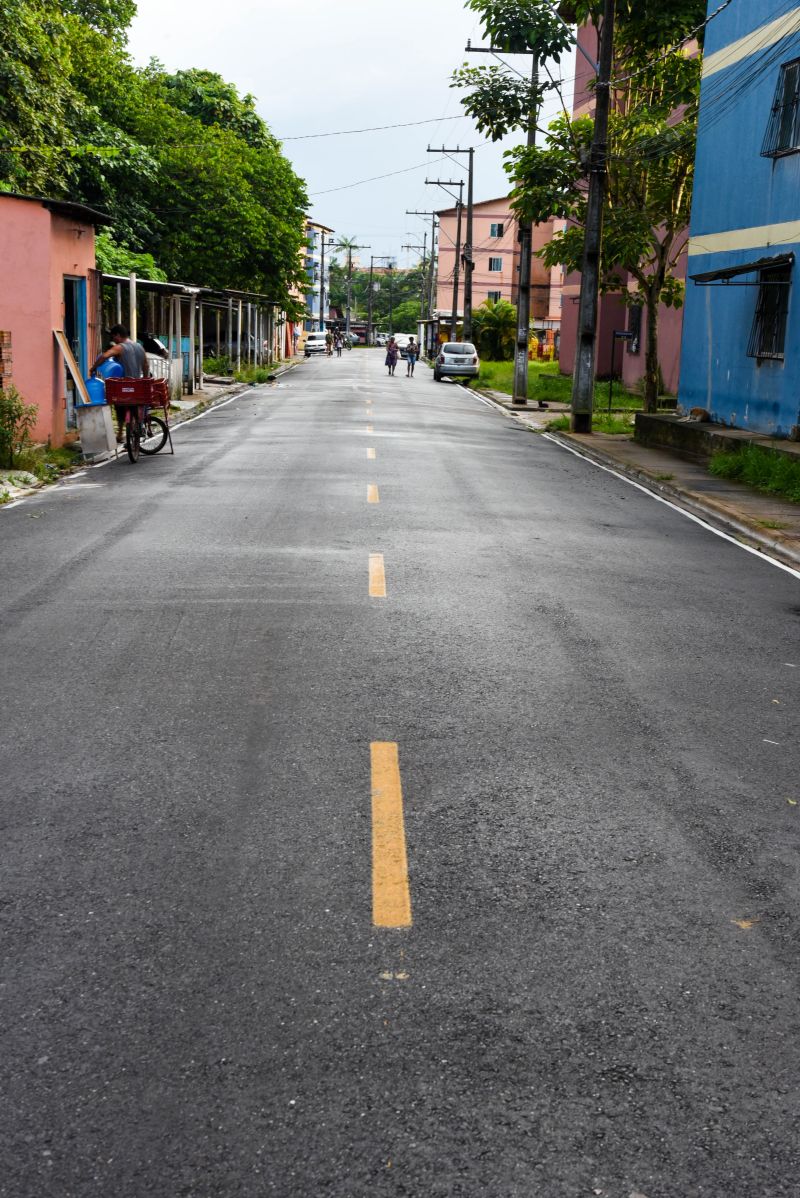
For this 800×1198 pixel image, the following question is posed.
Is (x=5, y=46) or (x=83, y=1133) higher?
(x=5, y=46)

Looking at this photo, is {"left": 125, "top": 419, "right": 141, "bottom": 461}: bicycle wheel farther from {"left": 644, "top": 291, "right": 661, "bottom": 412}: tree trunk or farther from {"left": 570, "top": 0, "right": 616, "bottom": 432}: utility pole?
{"left": 644, "top": 291, "right": 661, "bottom": 412}: tree trunk

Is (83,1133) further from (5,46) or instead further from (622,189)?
(622,189)

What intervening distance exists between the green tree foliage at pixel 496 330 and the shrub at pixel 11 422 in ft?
174

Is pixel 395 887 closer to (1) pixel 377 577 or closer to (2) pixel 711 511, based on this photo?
(1) pixel 377 577

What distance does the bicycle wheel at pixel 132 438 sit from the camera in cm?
1944

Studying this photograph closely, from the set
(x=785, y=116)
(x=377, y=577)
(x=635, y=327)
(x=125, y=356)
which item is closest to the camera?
(x=377, y=577)

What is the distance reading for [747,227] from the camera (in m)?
22.6

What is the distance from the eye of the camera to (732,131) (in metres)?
23.5

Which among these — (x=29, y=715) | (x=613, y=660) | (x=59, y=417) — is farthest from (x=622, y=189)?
(x=29, y=715)

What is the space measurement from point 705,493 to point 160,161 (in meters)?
32.5

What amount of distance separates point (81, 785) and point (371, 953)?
2065mm

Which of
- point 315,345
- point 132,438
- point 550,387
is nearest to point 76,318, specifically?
point 132,438

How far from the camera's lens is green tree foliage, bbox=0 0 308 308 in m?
27.3

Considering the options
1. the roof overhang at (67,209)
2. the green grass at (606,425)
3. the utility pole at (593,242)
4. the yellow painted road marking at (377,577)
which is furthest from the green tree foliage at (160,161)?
the yellow painted road marking at (377,577)
